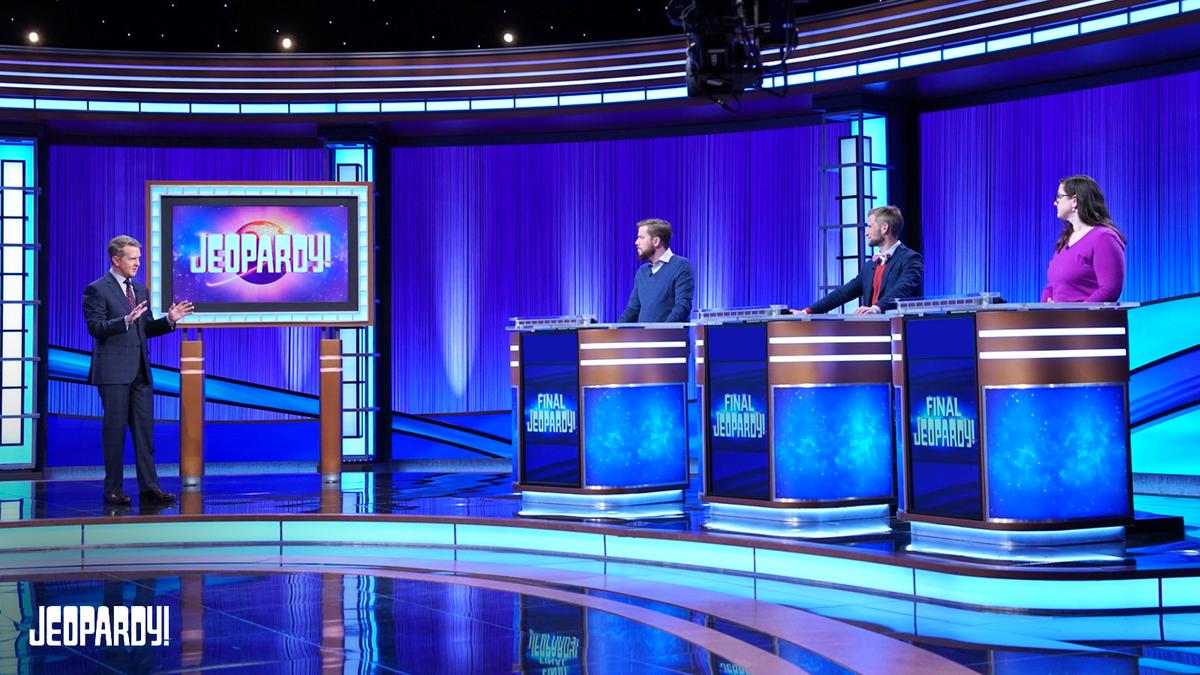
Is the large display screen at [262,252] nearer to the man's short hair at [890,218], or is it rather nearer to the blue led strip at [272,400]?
the blue led strip at [272,400]

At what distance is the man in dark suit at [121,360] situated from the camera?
270 inches

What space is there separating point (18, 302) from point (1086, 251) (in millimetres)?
7619

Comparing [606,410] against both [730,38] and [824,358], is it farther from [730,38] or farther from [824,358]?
[730,38]

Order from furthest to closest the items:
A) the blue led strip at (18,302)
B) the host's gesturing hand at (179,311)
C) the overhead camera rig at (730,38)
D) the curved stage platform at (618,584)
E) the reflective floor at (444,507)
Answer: the blue led strip at (18,302), the overhead camera rig at (730,38), the host's gesturing hand at (179,311), the reflective floor at (444,507), the curved stage platform at (618,584)

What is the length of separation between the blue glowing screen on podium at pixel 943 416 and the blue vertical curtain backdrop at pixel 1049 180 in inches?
137

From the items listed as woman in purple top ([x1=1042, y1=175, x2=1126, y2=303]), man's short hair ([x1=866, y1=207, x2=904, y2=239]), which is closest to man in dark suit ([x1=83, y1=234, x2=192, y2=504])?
man's short hair ([x1=866, y1=207, x2=904, y2=239])

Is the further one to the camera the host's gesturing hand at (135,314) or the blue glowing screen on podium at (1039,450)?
the host's gesturing hand at (135,314)

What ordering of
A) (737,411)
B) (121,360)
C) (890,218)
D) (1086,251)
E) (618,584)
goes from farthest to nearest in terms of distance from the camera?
(121,360) → (737,411) → (890,218) → (618,584) → (1086,251)

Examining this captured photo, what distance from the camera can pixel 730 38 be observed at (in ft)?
24.6

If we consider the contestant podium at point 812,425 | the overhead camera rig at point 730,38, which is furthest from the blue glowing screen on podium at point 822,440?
the overhead camera rig at point 730,38

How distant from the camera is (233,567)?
18.2 ft

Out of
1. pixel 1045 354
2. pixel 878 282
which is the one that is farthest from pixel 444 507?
pixel 1045 354

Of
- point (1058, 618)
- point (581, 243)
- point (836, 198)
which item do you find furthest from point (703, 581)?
point (581, 243)

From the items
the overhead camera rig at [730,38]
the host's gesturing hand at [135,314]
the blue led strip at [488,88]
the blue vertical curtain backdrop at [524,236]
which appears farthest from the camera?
the blue vertical curtain backdrop at [524,236]
